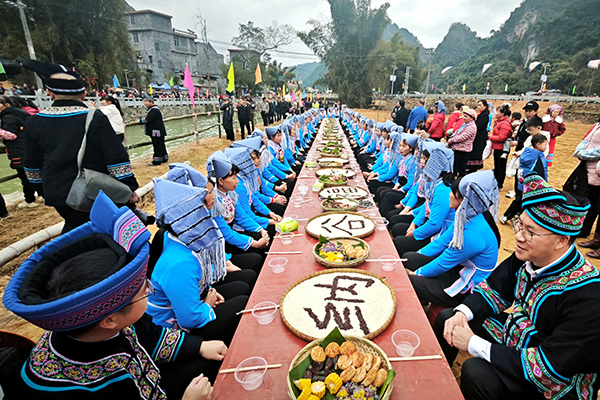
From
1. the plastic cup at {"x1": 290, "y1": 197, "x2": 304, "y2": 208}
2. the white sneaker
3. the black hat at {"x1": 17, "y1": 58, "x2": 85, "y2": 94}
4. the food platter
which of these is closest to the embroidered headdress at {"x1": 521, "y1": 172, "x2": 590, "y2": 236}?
the food platter

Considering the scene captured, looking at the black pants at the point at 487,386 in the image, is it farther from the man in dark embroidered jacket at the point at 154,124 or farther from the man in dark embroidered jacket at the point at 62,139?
the man in dark embroidered jacket at the point at 154,124

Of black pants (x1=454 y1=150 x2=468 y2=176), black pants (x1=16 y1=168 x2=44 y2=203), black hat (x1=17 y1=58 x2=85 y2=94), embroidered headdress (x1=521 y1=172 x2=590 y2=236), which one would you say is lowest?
black pants (x1=16 y1=168 x2=44 y2=203)

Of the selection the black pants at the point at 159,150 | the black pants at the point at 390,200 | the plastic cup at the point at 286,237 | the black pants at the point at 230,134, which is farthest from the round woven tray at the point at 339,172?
the black pants at the point at 230,134

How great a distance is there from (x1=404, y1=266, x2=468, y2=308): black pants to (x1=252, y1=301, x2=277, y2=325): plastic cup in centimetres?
131

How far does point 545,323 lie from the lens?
159 centimetres

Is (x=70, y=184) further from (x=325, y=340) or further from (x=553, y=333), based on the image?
(x=553, y=333)

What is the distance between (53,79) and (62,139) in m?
0.53

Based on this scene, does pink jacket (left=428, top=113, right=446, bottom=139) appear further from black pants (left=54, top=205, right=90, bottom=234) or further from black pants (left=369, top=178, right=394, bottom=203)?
black pants (left=54, top=205, right=90, bottom=234)

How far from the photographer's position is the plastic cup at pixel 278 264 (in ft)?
7.50

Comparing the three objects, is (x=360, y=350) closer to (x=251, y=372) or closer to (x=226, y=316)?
(x=251, y=372)

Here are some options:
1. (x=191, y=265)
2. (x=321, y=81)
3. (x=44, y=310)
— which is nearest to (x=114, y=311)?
(x=44, y=310)

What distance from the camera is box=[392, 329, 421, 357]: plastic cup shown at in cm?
151

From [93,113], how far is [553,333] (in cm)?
386

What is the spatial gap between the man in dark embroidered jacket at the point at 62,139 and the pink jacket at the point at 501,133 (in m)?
7.25
